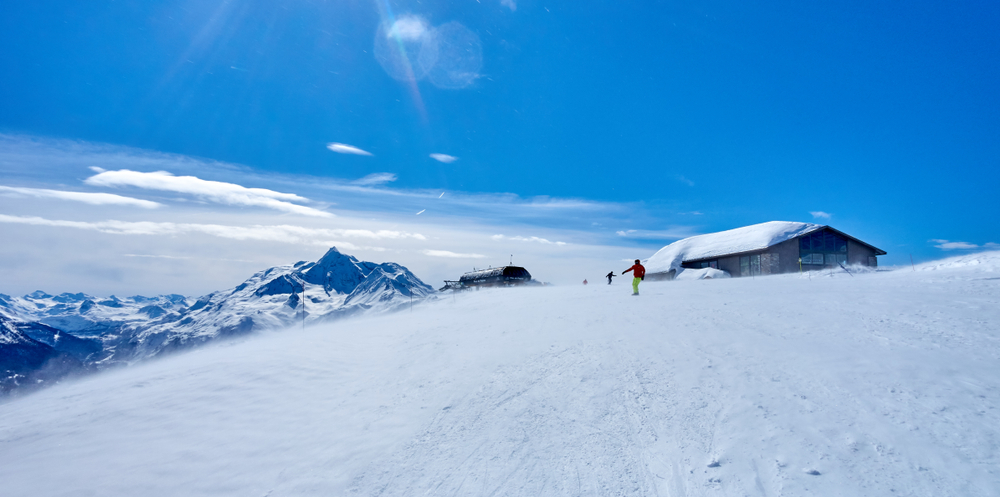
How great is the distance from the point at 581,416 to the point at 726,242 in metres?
37.6

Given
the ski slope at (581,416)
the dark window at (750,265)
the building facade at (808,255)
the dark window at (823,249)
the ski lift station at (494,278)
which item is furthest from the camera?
the ski lift station at (494,278)

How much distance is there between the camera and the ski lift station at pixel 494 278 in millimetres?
41219

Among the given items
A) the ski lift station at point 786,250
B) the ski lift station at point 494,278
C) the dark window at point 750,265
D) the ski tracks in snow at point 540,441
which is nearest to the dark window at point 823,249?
the ski lift station at point 786,250

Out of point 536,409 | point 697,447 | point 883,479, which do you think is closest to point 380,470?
point 536,409

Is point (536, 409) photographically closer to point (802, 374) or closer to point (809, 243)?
point (802, 374)

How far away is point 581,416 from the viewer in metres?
6.82

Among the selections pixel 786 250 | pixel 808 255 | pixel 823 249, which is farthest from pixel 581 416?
pixel 823 249

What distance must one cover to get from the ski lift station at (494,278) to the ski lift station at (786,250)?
17.5 meters

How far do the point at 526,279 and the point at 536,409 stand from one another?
3548 cm

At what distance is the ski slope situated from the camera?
528cm

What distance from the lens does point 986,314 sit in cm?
984

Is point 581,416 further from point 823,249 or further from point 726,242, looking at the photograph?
point 726,242

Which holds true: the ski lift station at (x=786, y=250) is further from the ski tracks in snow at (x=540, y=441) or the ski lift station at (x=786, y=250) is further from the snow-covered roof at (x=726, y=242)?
the ski tracks in snow at (x=540, y=441)

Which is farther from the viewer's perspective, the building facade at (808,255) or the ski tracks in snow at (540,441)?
the building facade at (808,255)
